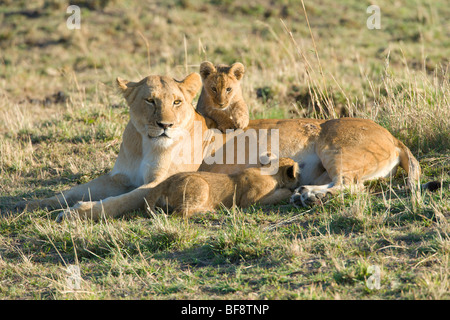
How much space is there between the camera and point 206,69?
615 cm

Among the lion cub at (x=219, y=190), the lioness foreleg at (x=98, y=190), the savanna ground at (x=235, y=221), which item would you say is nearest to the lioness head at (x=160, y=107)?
the lion cub at (x=219, y=190)

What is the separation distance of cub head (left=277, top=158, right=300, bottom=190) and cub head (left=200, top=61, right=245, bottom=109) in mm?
903

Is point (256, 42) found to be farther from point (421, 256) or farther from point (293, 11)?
point (421, 256)

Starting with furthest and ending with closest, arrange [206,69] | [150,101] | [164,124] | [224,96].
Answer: [206,69]
[224,96]
[150,101]
[164,124]

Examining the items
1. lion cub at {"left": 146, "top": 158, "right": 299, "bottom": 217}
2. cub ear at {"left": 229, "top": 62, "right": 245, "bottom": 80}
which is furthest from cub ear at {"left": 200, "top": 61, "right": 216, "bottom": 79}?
lion cub at {"left": 146, "top": 158, "right": 299, "bottom": 217}

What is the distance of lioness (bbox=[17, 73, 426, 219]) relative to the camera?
17.9ft

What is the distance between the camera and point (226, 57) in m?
14.1

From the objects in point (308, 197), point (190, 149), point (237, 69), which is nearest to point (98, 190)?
point (190, 149)

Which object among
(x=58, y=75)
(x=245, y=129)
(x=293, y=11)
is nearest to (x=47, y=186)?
(x=245, y=129)

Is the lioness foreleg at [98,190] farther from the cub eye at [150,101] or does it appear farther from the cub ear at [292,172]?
the cub ear at [292,172]

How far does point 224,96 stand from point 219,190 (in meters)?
1.15

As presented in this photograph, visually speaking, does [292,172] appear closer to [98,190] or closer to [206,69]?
[206,69]

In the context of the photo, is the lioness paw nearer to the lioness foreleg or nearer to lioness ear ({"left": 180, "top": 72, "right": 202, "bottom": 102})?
lioness ear ({"left": 180, "top": 72, "right": 202, "bottom": 102})

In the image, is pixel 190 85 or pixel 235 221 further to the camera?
pixel 190 85
